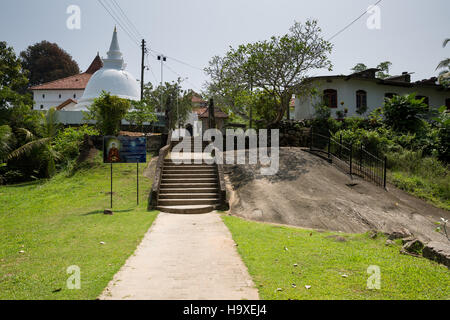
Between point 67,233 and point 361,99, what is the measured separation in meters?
24.0

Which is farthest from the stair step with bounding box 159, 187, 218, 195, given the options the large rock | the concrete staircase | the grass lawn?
the large rock

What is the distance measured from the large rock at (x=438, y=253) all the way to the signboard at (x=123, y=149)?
9.47 m

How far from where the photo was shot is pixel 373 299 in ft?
12.9

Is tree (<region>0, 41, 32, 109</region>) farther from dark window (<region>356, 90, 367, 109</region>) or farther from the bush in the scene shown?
dark window (<region>356, 90, 367, 109</region>)

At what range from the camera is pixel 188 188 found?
12133 mm

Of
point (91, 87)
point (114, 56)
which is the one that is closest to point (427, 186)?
point (91, 87)

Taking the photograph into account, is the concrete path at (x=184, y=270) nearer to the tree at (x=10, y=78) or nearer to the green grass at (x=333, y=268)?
the green grass at (x=333, y=268)

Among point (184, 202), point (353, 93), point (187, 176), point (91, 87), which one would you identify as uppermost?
point (91, 87)

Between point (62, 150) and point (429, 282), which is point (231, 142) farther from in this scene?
point (429, 282)

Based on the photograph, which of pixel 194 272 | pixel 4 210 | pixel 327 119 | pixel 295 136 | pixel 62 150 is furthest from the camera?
pixel 327 119

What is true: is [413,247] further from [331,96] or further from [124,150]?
[331,96]

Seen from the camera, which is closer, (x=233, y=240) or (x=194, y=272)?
(x=194, y=272)
